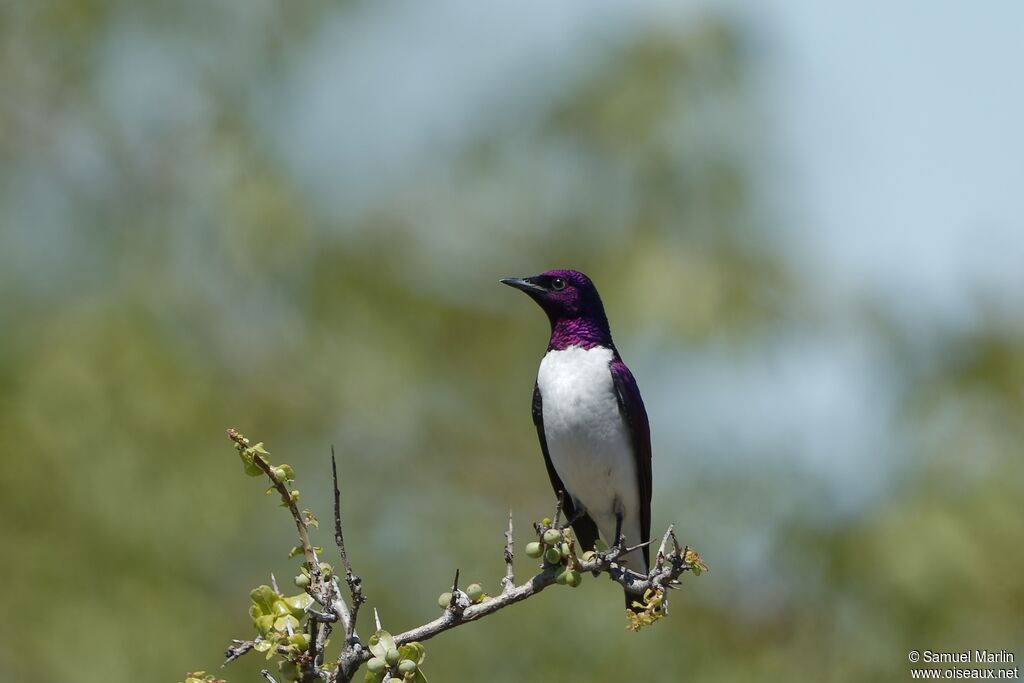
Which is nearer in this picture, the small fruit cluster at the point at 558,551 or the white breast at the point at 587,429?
the small fruit cluster at the point at 558,551

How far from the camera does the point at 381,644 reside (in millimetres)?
2809

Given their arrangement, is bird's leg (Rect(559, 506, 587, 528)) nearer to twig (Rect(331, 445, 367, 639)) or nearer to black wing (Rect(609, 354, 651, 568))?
black wing (Rect(609, 354, 651, 568))

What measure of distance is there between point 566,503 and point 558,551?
7.77ft

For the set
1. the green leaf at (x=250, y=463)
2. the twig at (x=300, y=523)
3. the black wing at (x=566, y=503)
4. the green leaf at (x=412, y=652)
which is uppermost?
the black wing at (x=566, y=503)

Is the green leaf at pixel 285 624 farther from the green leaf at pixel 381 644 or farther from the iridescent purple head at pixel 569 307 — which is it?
the iridescent purple head at pixel 569 307

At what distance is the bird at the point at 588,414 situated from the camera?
209 inches

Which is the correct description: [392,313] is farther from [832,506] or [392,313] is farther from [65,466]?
[832,506]

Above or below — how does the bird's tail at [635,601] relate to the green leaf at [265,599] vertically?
above

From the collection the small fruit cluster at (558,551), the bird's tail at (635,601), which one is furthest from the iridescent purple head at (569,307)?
the small fruit cluster at (558,551)

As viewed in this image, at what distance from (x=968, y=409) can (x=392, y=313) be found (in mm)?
3981

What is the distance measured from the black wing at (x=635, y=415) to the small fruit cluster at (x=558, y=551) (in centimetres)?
190

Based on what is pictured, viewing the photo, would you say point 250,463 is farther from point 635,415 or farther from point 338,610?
point 635,415

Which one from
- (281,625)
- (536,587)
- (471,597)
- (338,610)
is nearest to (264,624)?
(281,625)

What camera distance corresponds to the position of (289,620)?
2887 millimetres
